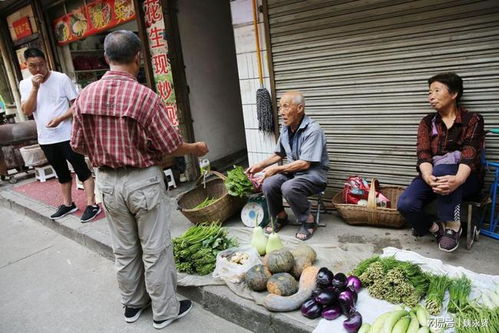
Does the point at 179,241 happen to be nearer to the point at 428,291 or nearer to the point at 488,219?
the point at 428,291

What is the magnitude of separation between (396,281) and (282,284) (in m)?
0.85

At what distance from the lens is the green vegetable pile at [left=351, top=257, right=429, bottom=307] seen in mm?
2471

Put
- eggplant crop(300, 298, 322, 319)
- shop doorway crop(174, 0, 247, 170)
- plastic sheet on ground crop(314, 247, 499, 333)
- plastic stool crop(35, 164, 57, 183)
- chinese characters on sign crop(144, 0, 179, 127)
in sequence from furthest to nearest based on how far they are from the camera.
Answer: plastic stool crop(35, 164, 57, 183) → shop doorway crop(174, 0, 247, 170) → chinese characters on sign crop(144, 0, 179, 127) → eggplant crop(300, 298, 322, 319) → plastic sheet on ground crop(314, 247, 499, 333)

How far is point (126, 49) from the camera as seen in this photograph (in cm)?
249

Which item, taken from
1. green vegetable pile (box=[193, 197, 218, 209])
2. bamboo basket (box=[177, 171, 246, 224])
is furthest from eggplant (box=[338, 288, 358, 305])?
green vegetable pile (box=[193, 197, 218, 209])

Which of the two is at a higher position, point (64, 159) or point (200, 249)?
point (64, 159)

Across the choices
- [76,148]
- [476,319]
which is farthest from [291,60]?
[476,319]

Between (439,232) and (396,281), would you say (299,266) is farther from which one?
(439,232)

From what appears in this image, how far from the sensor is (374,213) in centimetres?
367

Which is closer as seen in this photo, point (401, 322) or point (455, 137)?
point (401, 322)

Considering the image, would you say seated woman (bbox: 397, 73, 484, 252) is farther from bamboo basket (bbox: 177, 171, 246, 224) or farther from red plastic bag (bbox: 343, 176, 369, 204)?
bamboo basket (bbox: 177, 171, 246, 224)

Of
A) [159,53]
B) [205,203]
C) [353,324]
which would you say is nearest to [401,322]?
[353,324]

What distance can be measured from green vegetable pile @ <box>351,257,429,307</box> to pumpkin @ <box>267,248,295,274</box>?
593 millimetres

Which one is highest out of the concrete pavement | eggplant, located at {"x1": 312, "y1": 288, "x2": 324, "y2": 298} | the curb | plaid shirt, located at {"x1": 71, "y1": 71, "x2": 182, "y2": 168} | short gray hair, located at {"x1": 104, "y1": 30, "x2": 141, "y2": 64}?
short gray hair, located at {"x1": 104, "y1": 30, "x2": 141, "y2": 64}
